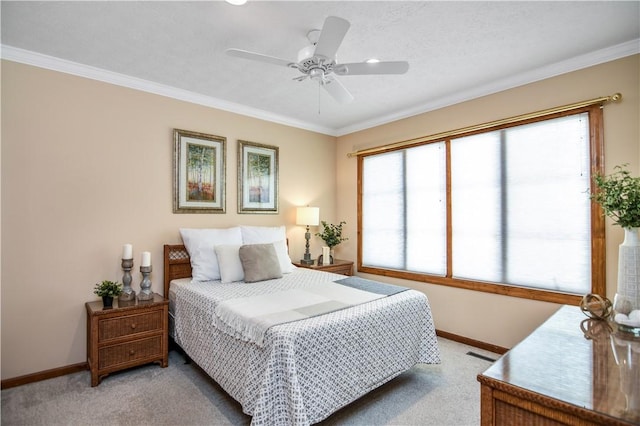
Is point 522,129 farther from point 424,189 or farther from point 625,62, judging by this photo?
point 424,189

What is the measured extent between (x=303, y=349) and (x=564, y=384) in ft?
3.94

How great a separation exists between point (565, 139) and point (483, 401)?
2765 mm

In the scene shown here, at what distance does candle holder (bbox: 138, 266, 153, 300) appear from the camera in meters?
2.93

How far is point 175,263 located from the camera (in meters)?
3.35

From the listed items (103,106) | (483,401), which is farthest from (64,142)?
(483,401)

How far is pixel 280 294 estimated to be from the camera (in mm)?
2611

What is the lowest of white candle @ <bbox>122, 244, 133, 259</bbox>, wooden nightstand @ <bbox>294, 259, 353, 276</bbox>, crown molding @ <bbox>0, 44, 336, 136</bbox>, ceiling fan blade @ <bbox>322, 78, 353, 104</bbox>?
wooden nightstand @ <bbox>294, 259, 353, 276</bbox>

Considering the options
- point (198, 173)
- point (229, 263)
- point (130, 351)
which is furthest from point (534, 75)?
point (130, 351)

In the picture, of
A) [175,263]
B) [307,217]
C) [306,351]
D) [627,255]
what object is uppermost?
[307,217]

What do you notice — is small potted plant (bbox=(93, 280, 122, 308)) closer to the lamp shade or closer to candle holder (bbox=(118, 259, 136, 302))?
candle holder (bbox=(118, 259, 136, 302))

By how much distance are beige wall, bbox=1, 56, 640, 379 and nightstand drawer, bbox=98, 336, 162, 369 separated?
0.47m

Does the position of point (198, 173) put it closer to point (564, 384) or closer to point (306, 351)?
point (306, 351)

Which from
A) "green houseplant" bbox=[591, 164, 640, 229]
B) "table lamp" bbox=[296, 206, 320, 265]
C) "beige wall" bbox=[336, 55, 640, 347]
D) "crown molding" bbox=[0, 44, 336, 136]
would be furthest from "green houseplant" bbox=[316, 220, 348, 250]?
"green houseplant" bbox=[591, 164, 640, 229]

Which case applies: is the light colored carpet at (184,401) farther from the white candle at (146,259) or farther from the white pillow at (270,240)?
the white pillow at (270,240)
